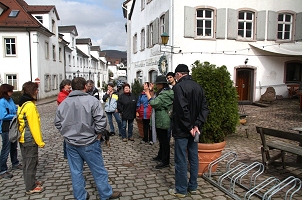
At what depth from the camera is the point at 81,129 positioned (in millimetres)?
3471

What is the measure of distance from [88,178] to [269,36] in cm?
1441

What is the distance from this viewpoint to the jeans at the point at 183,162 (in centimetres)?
387

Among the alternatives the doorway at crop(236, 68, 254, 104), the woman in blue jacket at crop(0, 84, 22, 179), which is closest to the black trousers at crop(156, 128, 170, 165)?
the woman in blue jacket at crop(0, 84, 22, 179)

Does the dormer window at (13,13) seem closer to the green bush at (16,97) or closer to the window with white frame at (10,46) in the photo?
the window with white frame at (10,46)

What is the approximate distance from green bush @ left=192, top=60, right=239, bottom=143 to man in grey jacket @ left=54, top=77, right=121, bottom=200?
1.94 meters

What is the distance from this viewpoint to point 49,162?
18.9 feet

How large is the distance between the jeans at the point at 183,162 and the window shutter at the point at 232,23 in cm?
1210

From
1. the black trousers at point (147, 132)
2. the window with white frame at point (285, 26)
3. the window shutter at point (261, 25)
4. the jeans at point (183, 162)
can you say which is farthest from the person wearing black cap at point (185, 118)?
the window with white frame at point (285, 26)

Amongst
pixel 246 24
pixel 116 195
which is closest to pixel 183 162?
pixel 116 195

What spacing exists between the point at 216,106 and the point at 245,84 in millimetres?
12533

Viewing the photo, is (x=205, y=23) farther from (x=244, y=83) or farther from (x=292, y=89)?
(x=292, y=89)

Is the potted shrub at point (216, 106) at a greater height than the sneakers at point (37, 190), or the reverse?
the potted shrub at point (216, 106)

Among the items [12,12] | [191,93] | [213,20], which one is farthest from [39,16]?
[191,93]

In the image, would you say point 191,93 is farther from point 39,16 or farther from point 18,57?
point 39,16
